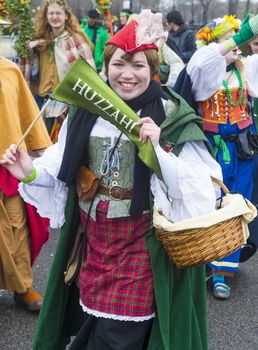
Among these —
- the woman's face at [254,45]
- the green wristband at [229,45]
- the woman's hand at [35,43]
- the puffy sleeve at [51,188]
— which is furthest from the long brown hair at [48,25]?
the puffy sleeve at [51,188]

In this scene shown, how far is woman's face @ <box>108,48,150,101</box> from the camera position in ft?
8.04

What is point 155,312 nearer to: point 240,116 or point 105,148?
point 105,148

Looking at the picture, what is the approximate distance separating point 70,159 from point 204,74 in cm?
128

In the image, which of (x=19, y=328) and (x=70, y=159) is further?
(x=19, y=328)

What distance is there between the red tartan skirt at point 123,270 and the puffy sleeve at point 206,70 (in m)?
1.28

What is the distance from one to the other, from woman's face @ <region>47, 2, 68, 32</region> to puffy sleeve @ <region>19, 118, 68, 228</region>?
3528mm

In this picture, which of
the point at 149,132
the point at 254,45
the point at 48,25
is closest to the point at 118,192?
the point at 149,132

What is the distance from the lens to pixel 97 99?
7.37 feet

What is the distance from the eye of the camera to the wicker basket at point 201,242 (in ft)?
7.24

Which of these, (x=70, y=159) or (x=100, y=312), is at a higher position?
(x=70, y=159)

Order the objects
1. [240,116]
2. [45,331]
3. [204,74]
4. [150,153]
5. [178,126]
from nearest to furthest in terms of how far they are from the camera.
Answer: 1. [150,153]
2. [178,126]
3. [45,331]
4. [204,74]
5. [240,116]

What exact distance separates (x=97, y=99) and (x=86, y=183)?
43 centimetres

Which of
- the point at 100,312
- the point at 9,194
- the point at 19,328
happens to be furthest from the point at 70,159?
the point at 19,328

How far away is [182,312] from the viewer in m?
2.54
